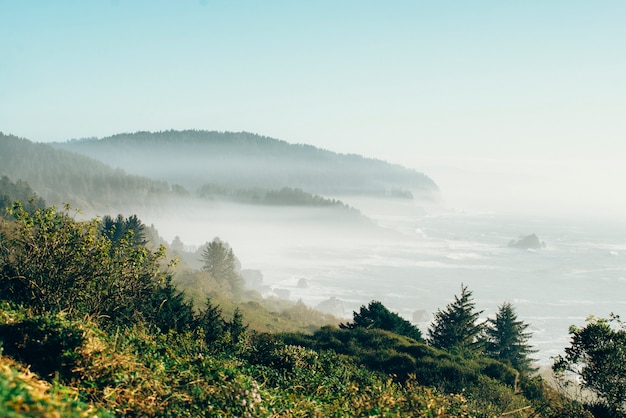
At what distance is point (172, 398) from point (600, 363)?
1952 centimetres

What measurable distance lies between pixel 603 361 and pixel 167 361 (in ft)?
63.6

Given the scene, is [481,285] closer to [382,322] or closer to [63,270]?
[382,322]

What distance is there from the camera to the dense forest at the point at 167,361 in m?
10.4

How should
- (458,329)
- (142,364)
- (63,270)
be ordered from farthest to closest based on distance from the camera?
1. (458,329)
2. (63,270)
3. (142,364)

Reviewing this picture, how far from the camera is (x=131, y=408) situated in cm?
990

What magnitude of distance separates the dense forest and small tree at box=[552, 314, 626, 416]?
0.06 meters

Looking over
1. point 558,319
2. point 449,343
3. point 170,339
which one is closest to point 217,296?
point 449,343

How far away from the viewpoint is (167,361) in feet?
44.8

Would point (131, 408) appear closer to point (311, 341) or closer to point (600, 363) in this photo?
point (600, 363)

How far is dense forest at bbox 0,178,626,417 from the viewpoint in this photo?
34.0 feet

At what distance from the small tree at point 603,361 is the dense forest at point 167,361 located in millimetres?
64

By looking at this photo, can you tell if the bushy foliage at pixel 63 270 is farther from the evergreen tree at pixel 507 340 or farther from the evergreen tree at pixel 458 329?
the evergreen tree at pixel 507 340

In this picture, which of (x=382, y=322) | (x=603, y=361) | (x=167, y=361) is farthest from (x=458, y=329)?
(x=167, y=361)

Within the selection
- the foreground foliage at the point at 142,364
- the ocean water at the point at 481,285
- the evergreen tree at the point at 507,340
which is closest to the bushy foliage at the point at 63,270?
the foreground foliage at the point at 142,364
